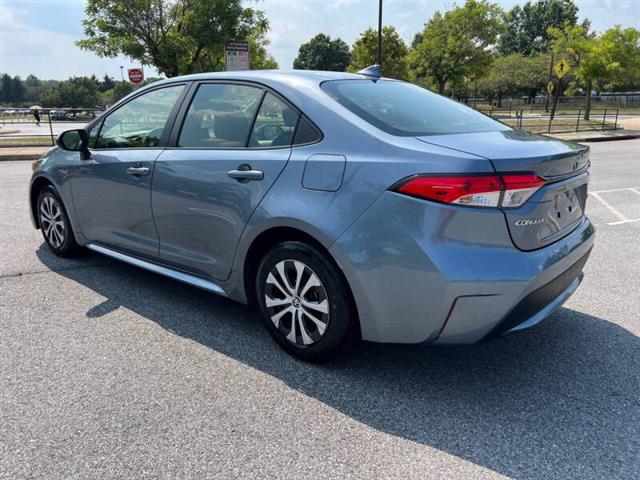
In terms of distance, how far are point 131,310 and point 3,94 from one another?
514 feet

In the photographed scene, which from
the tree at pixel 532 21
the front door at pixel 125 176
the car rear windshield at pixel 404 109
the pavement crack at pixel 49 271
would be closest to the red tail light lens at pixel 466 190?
the car rear windshield at pixel 404 109

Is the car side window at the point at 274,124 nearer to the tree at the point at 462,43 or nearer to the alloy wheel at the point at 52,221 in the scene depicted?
the alloy wheel at the point at 52,221

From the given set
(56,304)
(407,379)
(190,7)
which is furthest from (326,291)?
(190,7)

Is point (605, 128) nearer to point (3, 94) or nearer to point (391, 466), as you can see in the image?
point (391, 466)

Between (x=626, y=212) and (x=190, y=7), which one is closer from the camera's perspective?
(x=626, y=212)

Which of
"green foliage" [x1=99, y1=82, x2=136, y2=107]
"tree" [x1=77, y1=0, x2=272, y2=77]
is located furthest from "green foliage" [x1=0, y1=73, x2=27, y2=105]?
"tree" [x1=77, y1=0, x2=272, y2=77]

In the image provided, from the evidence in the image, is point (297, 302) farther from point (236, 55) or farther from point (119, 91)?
point (119, 91)

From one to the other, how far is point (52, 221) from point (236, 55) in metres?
9.29

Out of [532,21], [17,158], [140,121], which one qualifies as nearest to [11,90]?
[532,21]

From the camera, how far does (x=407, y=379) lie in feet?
9.48

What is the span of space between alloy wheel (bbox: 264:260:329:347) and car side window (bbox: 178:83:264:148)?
851mm

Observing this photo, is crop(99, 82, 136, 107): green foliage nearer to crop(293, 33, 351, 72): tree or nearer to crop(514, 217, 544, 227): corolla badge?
crop(293, 33, 351, 72): tree

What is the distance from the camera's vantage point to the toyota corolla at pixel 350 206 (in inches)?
93.7

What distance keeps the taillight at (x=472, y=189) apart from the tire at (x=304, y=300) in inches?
24.8
